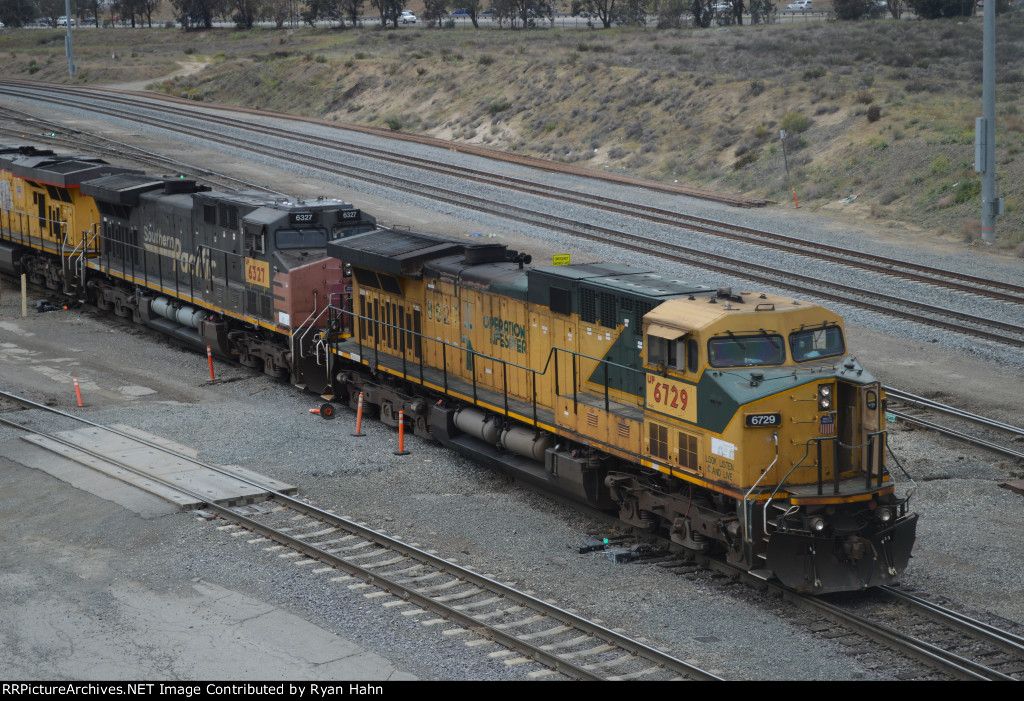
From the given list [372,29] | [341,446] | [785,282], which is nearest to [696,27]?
[372,29]

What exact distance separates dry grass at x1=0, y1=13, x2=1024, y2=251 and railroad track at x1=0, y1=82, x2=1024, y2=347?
4.54m

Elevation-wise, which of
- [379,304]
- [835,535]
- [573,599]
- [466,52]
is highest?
[466,52]

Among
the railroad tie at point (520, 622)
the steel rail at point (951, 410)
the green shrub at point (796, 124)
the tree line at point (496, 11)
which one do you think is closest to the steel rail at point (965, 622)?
the railroad tie at point (520, 622)

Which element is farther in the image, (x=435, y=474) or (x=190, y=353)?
(x=190, y=353)

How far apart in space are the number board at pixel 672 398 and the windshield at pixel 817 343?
1.19 m

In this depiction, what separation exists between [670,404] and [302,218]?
10.1 meters

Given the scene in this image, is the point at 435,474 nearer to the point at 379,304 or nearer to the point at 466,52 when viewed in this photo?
the point at 379,304

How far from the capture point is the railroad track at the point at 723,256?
2348cm

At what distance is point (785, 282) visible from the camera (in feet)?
83.1

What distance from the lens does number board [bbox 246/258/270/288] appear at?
20.9m

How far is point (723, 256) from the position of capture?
27.9 metres

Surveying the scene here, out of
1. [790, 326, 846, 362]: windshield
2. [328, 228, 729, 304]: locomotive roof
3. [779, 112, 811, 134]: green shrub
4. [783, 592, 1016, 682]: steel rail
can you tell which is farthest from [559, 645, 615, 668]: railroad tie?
[779, 112, 811, 134]: green shrub

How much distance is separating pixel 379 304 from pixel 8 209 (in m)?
16.4

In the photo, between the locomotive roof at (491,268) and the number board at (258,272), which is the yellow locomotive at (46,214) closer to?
the number board at (258,272)
